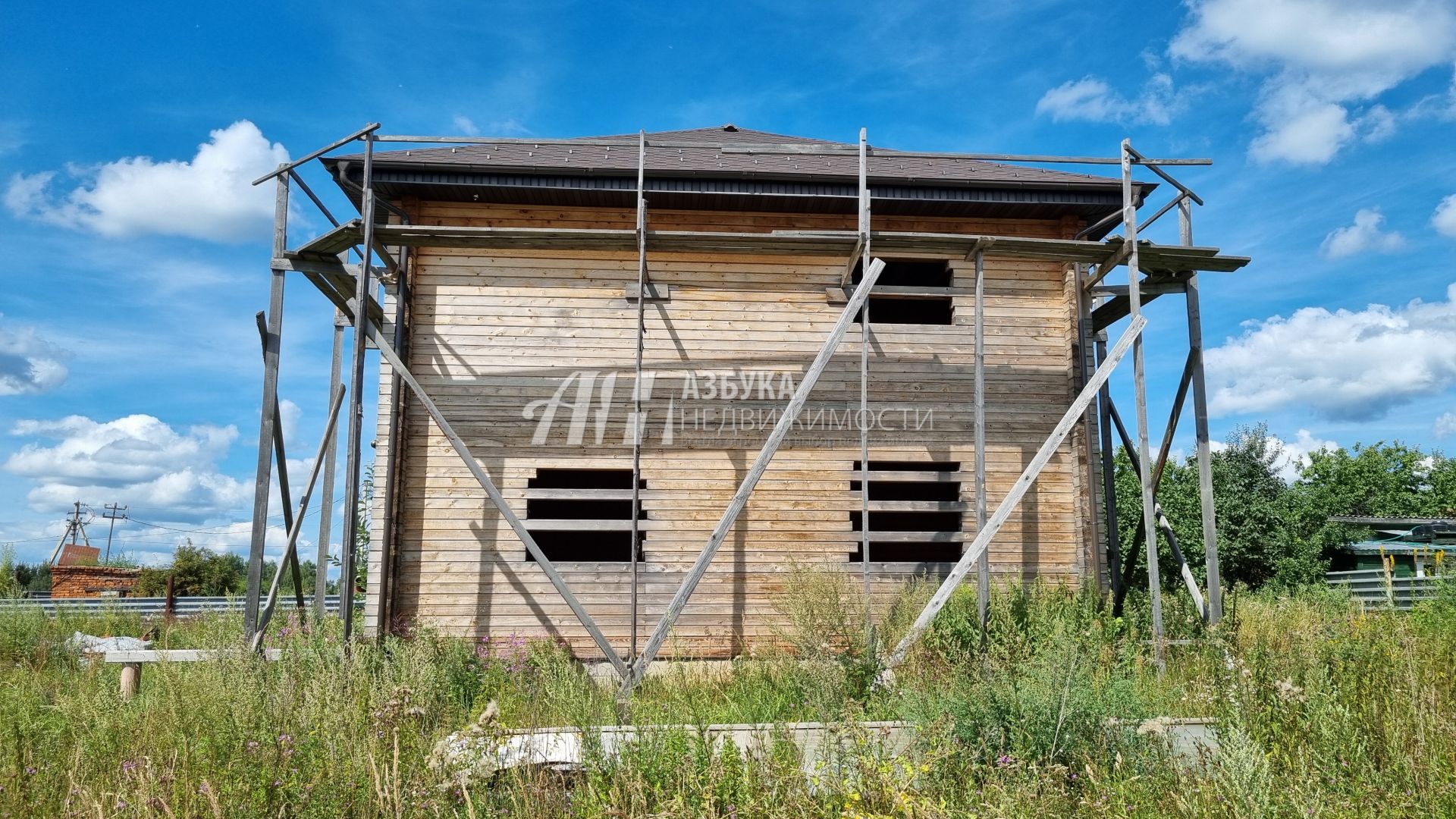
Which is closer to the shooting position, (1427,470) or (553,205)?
(553,205)

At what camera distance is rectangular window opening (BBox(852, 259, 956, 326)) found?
10.7m

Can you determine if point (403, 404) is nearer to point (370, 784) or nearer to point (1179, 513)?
point (370, 784)

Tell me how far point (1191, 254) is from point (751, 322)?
17.1 feet

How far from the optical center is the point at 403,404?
1041cm

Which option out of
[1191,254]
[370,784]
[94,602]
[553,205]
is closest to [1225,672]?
[370,784]

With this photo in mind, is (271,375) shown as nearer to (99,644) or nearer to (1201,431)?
(99,644)

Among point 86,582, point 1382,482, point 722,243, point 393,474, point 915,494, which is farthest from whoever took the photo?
point 1382,482

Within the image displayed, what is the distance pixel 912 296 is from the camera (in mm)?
10398

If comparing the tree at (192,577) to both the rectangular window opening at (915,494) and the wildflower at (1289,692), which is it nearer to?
the rectangular window opening at (915,494)

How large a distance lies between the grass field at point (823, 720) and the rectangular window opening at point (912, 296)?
14.9ft

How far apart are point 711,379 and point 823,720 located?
20.0ft

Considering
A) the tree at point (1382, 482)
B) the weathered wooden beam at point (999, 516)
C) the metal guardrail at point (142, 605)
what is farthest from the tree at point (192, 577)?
the tree at point (1382, 482)

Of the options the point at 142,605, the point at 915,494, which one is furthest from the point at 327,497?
the point at 142,605

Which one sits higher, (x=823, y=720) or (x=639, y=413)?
(x=639, y=413)
